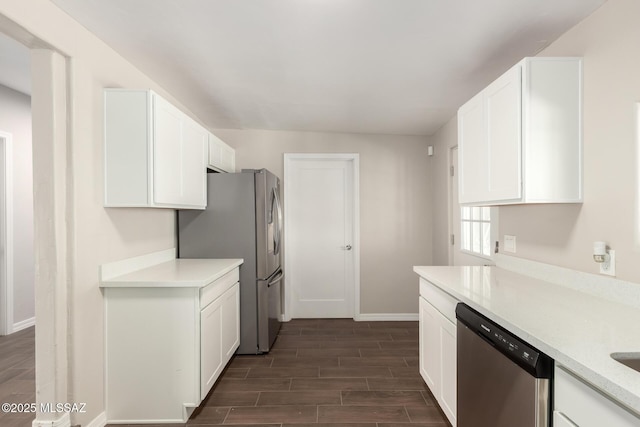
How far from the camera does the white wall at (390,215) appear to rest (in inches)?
→ 167

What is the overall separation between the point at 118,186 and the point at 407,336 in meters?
3.12

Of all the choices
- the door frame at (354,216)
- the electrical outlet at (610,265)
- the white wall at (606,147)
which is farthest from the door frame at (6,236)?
the electrical outlet at (610,265)

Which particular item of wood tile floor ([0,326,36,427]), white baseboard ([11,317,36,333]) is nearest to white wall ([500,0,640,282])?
wood tile floor ([0,326,36,427])

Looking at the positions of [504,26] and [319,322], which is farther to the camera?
[319,322]

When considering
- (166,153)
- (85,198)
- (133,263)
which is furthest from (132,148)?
(133,263)

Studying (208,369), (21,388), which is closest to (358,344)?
(208,369)

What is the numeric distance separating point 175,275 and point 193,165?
3.23 ft

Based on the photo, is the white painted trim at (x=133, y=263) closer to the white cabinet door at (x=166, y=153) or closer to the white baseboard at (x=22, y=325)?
the white cabinet door at (x=166, y=153)

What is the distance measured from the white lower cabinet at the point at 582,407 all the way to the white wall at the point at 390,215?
10.2 ft

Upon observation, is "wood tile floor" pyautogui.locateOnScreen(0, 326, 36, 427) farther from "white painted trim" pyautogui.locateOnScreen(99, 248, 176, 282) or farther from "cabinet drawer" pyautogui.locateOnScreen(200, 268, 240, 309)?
"cabinet drawer" pyautogui.locateOnScreen(200, 268, 240, 309)

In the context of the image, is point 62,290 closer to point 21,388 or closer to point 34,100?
point 34,100

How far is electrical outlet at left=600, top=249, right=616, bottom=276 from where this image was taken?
5.13 ft

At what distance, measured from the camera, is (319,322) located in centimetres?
413

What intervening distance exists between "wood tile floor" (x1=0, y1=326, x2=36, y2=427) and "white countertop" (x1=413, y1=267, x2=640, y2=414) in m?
2.76
